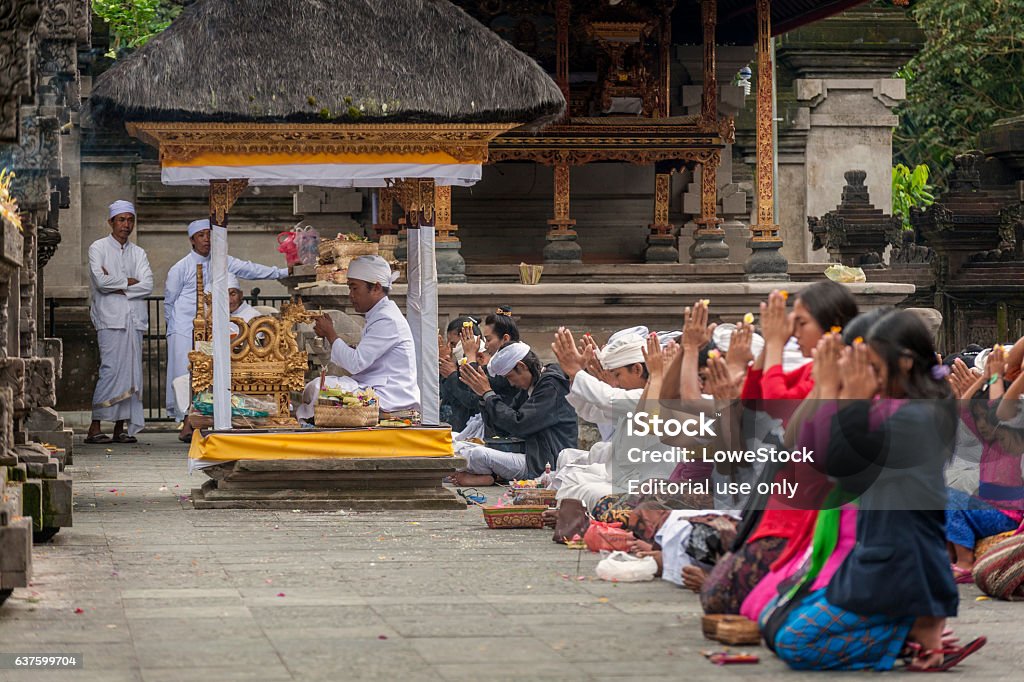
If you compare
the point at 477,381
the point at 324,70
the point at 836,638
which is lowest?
the point at 836,638

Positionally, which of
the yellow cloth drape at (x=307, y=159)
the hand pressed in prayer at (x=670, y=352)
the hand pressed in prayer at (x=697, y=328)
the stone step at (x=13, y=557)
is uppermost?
the yellow cloth drape at (x=307, y=159)

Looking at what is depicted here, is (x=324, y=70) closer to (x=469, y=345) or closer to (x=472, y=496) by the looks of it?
(x=469, y=345)

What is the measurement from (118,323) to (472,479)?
18.9 feet

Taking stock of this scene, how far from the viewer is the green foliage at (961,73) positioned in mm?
27062

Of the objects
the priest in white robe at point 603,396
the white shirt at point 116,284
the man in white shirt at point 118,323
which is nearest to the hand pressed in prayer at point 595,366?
the priest in white robe at point 603,396

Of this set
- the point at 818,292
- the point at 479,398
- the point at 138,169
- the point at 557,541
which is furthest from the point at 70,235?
the point at 818,292

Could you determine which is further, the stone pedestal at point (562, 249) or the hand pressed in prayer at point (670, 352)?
the stone pedestal at point (562, 249)

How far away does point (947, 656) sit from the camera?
6043 mm

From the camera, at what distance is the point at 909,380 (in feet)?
19.7

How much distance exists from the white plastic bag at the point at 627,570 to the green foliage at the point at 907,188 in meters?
20.9

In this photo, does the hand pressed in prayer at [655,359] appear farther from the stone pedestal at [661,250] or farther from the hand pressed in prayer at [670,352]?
the stone pedestal at [661,250]

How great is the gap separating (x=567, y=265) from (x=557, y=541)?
768 cm

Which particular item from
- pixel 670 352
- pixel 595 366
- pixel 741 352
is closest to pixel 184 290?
pixel 595 366

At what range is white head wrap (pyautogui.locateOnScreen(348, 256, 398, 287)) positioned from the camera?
11.8 m
